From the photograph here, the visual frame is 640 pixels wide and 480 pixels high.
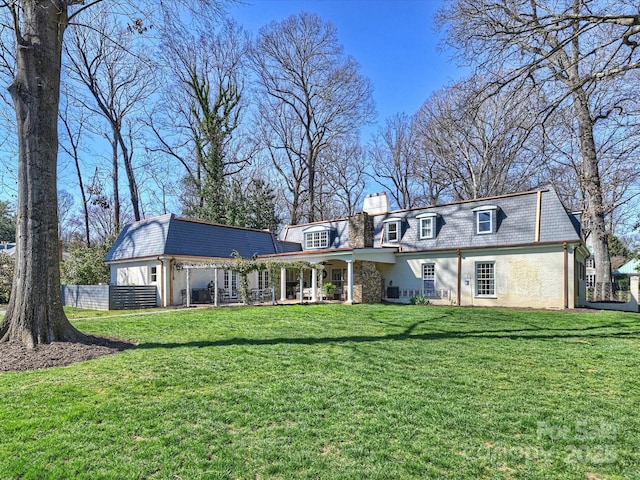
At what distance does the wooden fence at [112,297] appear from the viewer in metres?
16.7

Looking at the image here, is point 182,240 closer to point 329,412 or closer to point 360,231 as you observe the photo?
point 360,231

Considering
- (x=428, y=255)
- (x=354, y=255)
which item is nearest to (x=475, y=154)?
(x=428, y=255)

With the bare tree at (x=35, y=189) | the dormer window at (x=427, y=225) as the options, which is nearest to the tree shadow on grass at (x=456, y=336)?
the bare tree at (x=35, y=189)

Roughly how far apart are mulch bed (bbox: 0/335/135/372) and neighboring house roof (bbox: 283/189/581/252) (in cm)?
1539

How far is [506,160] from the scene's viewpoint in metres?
27.0

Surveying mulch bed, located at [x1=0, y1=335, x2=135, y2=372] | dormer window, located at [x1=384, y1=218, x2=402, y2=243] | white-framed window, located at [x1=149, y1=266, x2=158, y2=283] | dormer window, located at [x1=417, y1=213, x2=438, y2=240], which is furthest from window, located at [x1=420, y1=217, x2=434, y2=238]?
mulch bed, located at [x1=0, y1=335, x2=135, y2=372]

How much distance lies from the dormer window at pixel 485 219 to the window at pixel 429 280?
9.32ft

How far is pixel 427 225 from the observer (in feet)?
64.7

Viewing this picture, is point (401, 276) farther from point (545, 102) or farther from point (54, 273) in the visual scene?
point (54, 273)

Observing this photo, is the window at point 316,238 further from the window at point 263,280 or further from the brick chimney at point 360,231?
the brick chimney at point 360,231

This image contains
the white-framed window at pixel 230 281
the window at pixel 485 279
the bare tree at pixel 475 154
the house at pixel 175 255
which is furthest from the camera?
the bare tree at pixel 475 154

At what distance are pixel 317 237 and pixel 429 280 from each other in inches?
308

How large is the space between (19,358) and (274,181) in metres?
A: 29.3

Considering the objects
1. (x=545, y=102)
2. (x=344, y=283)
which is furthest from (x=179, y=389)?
(x=344, y=283)
